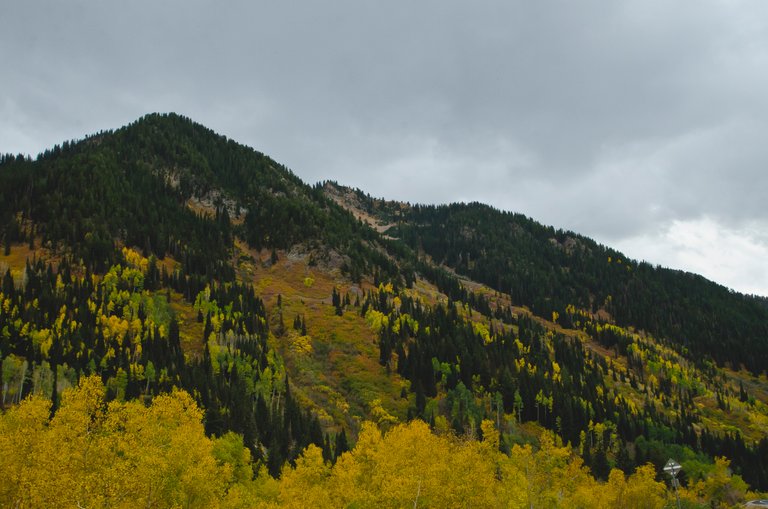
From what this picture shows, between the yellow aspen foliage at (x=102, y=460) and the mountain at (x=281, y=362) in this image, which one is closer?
the yellow aspen foliage at (x=102, y=460)

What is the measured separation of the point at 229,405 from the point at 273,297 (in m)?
87.4

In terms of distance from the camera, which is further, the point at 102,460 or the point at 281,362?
the point at 281,362

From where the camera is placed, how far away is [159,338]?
417 ft

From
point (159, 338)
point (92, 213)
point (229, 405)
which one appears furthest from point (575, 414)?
point (92, 213)

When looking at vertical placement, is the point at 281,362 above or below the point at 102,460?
above

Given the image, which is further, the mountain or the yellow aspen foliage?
the mountain

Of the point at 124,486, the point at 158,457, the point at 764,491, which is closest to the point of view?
the point at 124,486

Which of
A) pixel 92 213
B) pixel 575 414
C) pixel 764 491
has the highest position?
pixel 92 213

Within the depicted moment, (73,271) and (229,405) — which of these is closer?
(229,405)

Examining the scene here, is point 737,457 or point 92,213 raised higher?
point 92,213

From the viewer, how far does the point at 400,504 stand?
4569 centimetres

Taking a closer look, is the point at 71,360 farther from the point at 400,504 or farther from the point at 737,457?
the point at 737,457

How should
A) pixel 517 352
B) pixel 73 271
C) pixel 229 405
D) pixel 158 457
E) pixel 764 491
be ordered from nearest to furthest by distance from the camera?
1. pixel 158 457
2. pixel 229 405
3. pixel 764 491
4. pixel 73 271
5. pixel 517 352

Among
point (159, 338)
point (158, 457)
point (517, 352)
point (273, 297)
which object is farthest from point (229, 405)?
point (517, 352)
